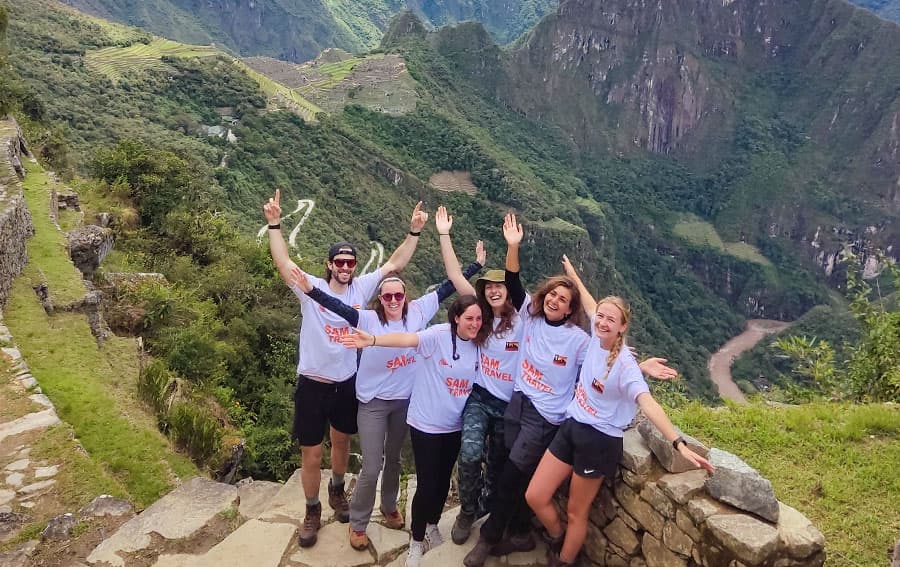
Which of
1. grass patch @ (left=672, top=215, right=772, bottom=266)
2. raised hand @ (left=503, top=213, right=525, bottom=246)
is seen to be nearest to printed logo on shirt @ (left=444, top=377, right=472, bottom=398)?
raised hand @ (left=503, top=213, right=525, bottom=246)

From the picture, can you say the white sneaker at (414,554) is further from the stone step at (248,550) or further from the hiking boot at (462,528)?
the stone step at (248,550)

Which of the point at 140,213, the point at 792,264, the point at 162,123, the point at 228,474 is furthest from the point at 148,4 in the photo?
the point at 228,474

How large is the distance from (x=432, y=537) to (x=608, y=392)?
1.75m

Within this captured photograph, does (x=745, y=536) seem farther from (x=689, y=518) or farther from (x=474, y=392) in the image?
(x=474, y=392)

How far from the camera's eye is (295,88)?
7762 centimetres

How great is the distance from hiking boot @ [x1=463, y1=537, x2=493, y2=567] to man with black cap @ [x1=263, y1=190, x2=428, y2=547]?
1.04m

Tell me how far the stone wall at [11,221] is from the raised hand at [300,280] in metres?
5.88

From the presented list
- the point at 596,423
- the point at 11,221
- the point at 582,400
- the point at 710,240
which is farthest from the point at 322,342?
the point at 710,240

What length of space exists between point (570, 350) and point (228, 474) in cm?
452

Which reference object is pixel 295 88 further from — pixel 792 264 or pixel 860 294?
pixel 792 264

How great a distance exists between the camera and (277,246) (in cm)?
411

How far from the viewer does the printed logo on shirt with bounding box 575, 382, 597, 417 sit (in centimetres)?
345

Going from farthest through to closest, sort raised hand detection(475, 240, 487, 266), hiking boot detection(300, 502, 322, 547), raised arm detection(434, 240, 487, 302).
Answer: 1. raised hand detection(475, 240, 487, 266)
2. raised arm detection(434, 240, 487, 302)
3. hiking boot detection(300, 502, 322, 547)

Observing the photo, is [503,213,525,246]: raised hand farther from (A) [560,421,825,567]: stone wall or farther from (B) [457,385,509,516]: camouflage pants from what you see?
(A) [560,421,825,567]: stone wall
